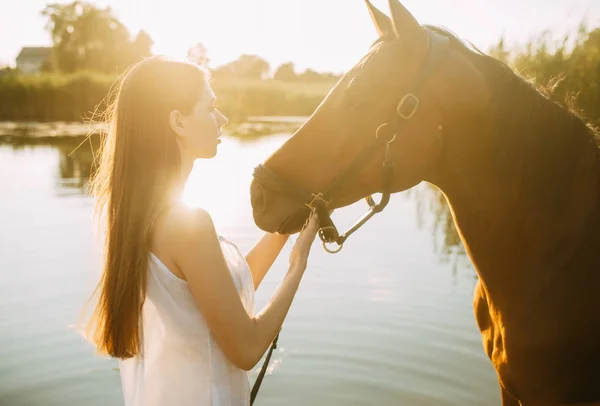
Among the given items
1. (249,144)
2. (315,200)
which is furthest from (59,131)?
(315,200)

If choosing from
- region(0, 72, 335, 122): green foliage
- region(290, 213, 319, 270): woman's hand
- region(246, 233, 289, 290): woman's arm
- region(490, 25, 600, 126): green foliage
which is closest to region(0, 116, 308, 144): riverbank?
region(0, 72, 335, 122): green foliage

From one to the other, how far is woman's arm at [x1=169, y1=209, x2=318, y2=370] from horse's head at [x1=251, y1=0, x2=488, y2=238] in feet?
1.48

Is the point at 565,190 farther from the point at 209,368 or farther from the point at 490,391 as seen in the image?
the point at 490,391

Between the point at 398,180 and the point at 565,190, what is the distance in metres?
0.66

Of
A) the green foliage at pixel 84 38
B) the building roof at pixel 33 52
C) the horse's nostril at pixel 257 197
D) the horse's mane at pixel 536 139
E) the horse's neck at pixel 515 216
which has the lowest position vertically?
the building roof at pixel 33 52

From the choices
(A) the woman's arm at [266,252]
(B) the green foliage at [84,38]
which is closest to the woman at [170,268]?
(A) the woman's arm at [266,252]

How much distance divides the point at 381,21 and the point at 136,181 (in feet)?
4.03

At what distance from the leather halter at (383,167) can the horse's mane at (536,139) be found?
0.25 metres

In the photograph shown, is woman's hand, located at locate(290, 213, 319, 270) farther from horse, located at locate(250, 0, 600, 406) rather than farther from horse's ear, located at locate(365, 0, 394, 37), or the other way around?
horse's ear, located at locate(365, 0, 394, 37)

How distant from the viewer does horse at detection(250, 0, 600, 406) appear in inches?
87.6

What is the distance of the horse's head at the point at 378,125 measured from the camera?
7.70 feet

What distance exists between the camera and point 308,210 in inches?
99.4

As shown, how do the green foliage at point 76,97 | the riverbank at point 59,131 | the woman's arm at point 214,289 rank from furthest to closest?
the green foliage at point 76,97 → the riverbank at point 59,131 → the woman's arm at point 214,289

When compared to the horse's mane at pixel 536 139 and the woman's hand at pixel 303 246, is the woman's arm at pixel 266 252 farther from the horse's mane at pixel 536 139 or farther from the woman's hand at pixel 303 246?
the horse's mane at pixel 536 139
